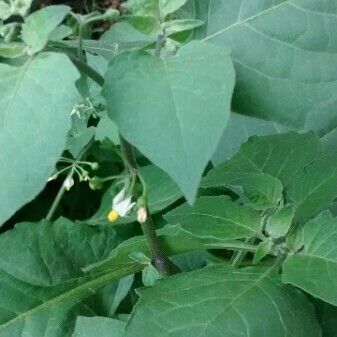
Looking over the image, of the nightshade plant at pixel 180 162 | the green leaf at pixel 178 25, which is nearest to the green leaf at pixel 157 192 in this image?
the nightshade plant at pixel 180 162

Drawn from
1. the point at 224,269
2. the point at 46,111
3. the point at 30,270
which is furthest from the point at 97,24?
the point at 46,111

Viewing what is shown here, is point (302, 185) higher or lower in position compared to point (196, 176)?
lower

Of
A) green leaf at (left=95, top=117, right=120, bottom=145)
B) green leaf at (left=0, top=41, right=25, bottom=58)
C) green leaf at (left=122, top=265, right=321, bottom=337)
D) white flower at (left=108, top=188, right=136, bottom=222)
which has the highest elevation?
green leaf at (left=0, top=41, right=25, bottom=58)

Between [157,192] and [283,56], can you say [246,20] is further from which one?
[157,192]

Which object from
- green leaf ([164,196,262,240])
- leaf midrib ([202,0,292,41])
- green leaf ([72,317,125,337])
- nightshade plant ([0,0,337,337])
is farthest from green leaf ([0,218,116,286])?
leaf midrib ([202,0,292,41])

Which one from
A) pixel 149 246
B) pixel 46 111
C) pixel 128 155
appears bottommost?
pixel 149 246

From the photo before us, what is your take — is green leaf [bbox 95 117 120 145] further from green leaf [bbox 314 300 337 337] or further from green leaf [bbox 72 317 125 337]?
green leaf [bbox 314 300 337 337]

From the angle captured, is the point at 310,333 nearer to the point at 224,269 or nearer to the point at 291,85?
the point at 224,269
